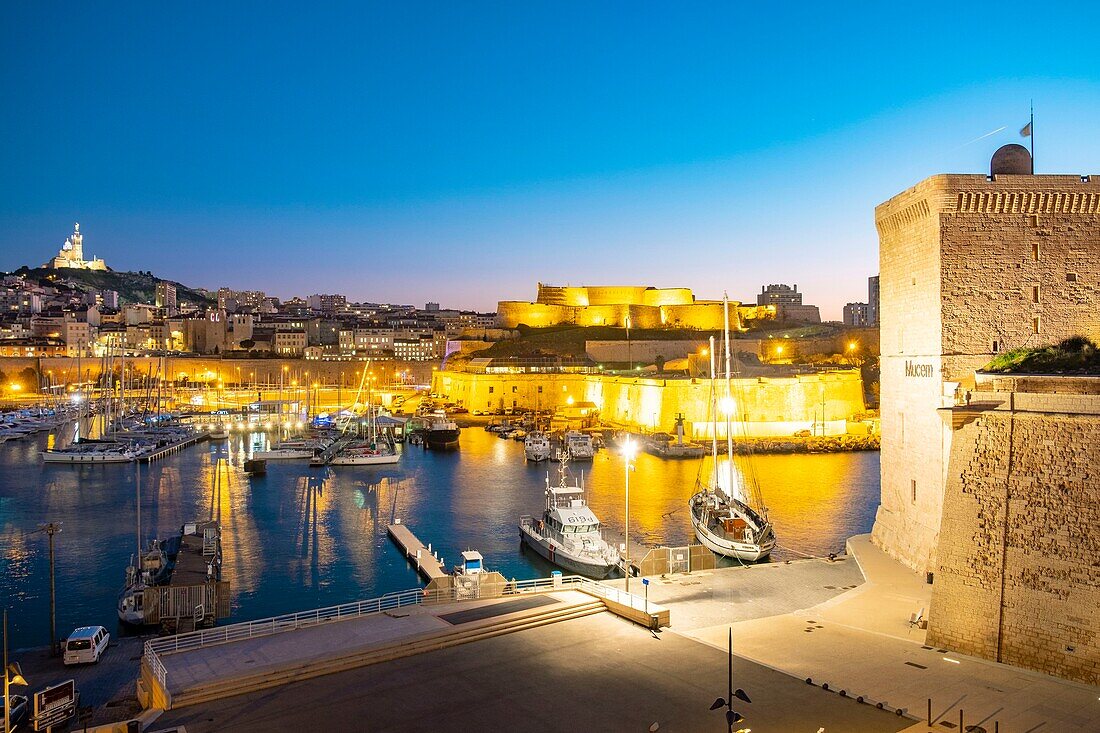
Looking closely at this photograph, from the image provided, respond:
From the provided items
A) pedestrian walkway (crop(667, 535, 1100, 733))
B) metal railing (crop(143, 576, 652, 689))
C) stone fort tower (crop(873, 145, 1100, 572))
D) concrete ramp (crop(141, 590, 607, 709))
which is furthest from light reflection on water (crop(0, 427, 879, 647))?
pedestrian walkway (crop(667, 535, 1100, 733))

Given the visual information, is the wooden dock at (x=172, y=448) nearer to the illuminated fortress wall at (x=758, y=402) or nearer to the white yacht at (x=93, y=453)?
the white yacht at (x=93, y=453)

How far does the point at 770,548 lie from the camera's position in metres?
14.6

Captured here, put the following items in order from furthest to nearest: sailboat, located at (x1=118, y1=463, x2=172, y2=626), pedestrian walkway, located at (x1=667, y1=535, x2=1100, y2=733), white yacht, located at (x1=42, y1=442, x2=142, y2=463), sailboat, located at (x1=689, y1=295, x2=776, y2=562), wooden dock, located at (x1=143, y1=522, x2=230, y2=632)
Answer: white yacht, located at (x1=42, y1=442, x2=142, y2=463) → sailboat, located at (x1=689, y1=295, x2=776, y2=562) → sailboat, located at (x1=118, y1=463, x2=172, y2=626) → wooden dock, located at (x1=143, y1=522, x2=230, y2=632) → pedestrian walkway, located at (x1=667, y1=535, x2=1100, y2=733)

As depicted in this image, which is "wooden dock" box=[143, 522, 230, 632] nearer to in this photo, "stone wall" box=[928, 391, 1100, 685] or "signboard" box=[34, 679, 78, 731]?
"signboard" box=[34, 679, 78, 731]

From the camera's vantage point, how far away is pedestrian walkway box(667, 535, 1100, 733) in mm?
6223

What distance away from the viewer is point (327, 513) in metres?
20.4

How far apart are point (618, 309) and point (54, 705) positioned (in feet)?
168

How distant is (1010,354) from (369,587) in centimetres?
1057

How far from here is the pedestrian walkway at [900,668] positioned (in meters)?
6.22

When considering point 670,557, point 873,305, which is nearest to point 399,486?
point 670,557

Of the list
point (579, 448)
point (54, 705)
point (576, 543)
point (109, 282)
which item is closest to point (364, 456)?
point (579, 448)

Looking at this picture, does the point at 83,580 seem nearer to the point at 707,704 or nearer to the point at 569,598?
the point at 569,598

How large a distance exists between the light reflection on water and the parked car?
4022mm

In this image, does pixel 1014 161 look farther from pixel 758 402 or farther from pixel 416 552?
pixel 758 402
